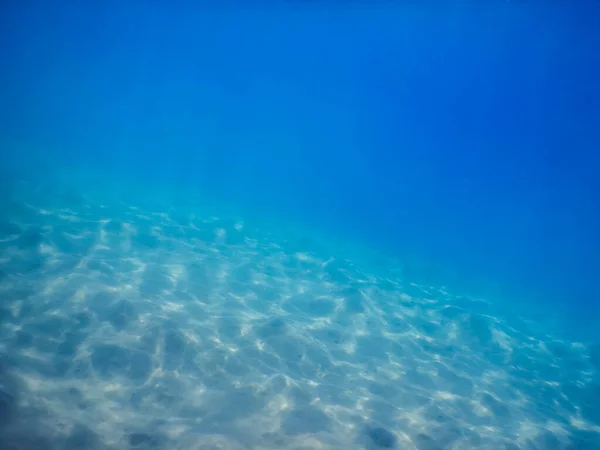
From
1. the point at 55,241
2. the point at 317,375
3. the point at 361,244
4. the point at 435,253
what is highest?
the point at 435,253

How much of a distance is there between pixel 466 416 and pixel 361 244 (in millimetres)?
25143

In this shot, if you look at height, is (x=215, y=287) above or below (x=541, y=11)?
below

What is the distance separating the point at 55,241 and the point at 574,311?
1442 inches

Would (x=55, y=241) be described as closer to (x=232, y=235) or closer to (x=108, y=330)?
(x=108, y=330)

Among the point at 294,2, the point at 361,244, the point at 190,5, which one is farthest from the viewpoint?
the point at 190,5

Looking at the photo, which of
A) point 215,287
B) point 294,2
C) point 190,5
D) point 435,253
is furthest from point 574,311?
point 190,5

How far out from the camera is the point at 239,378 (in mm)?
8234

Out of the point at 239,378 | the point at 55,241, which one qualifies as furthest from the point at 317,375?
the point at 55,241

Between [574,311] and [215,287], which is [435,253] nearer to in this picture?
[574,311]

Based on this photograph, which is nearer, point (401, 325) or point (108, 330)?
point (108, 330)

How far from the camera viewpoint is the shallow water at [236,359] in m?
6.66

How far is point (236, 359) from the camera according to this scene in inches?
349

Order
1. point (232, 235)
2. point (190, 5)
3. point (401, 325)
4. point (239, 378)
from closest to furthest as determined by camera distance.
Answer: point (239, 378) < point (401, 325) < point (232, 235) < point (190, 5)

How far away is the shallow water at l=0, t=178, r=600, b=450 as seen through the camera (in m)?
6.66
